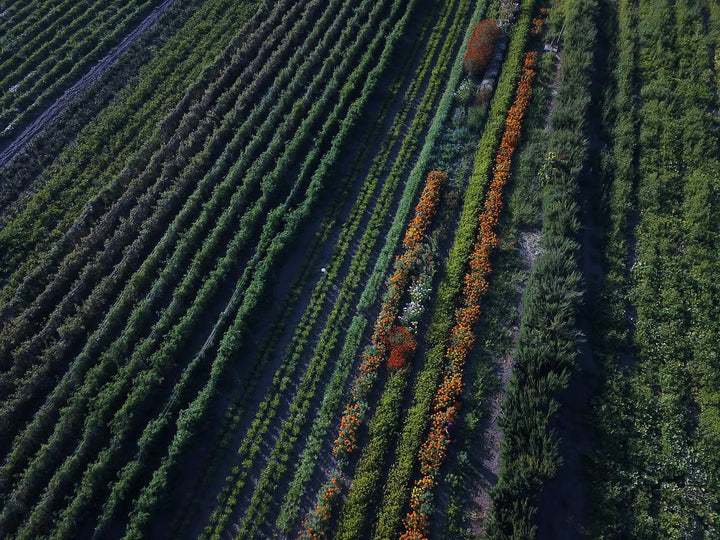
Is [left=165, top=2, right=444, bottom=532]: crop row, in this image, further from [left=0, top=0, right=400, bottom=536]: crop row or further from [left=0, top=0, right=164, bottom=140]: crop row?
[left=0, top=0, right=164, bottom=140]: crop row

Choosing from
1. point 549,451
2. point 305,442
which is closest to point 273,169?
point 305,442

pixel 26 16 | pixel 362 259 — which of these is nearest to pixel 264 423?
pixel 362 259

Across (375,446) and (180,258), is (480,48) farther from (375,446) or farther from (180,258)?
(375,446)

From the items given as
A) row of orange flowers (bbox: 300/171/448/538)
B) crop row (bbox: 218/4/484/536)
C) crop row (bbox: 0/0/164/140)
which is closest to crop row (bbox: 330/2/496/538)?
row of orange flowers (bbox: 300/171/448/538)

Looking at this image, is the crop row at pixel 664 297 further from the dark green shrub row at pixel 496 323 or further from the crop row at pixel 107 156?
the crop row at pixel 107 156

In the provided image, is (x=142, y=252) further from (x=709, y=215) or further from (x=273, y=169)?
(x=709, y=215)

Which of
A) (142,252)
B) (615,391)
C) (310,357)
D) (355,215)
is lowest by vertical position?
(615,391)
